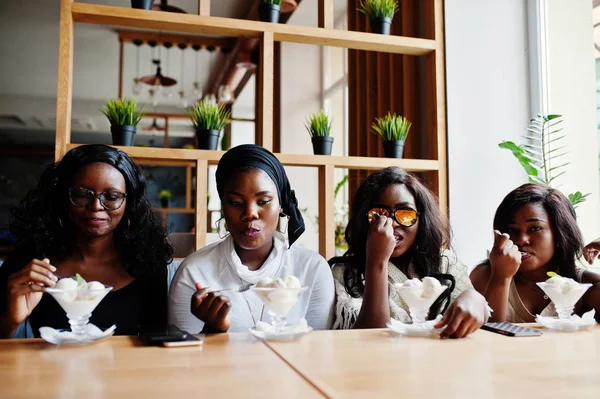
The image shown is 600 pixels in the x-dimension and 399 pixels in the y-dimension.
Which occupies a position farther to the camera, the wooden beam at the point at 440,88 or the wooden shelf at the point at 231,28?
the wooden beam at the point at 440,88

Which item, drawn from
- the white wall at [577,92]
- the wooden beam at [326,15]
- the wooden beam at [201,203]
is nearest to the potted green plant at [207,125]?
the wooden beam at [201,203]

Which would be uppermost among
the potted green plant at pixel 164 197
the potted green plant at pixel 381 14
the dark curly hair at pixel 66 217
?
the potted green plant at pixel 381 14

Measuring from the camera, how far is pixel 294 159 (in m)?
3.10

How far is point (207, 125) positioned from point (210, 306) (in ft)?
5.65

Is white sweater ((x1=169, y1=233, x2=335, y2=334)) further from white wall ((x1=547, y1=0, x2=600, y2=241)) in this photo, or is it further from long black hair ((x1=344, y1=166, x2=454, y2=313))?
white wall ((x1=547, y1=0, x2=600, y2=241))

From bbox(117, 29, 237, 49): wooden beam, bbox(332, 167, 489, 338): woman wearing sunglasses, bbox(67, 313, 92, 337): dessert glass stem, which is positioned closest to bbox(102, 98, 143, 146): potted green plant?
bbox(332, 167, 489, 338): woman wearing sunglasses

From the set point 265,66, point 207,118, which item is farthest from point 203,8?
point 207,118

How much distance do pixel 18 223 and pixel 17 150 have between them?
13095 mm

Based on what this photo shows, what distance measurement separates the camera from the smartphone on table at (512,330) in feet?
5.10

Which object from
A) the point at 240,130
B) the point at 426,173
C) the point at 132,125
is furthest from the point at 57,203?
the point at 240,130

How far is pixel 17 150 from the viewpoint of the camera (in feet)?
45.1

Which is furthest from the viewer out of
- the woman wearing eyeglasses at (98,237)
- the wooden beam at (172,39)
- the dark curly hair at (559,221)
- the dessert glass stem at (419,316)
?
the wooden beam at (172,39)

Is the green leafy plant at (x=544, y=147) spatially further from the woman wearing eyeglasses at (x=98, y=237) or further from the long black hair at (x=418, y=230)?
the woman wearing eyeglasses at (x=98, y=237)

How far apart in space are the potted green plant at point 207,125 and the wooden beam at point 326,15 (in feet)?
2.66
